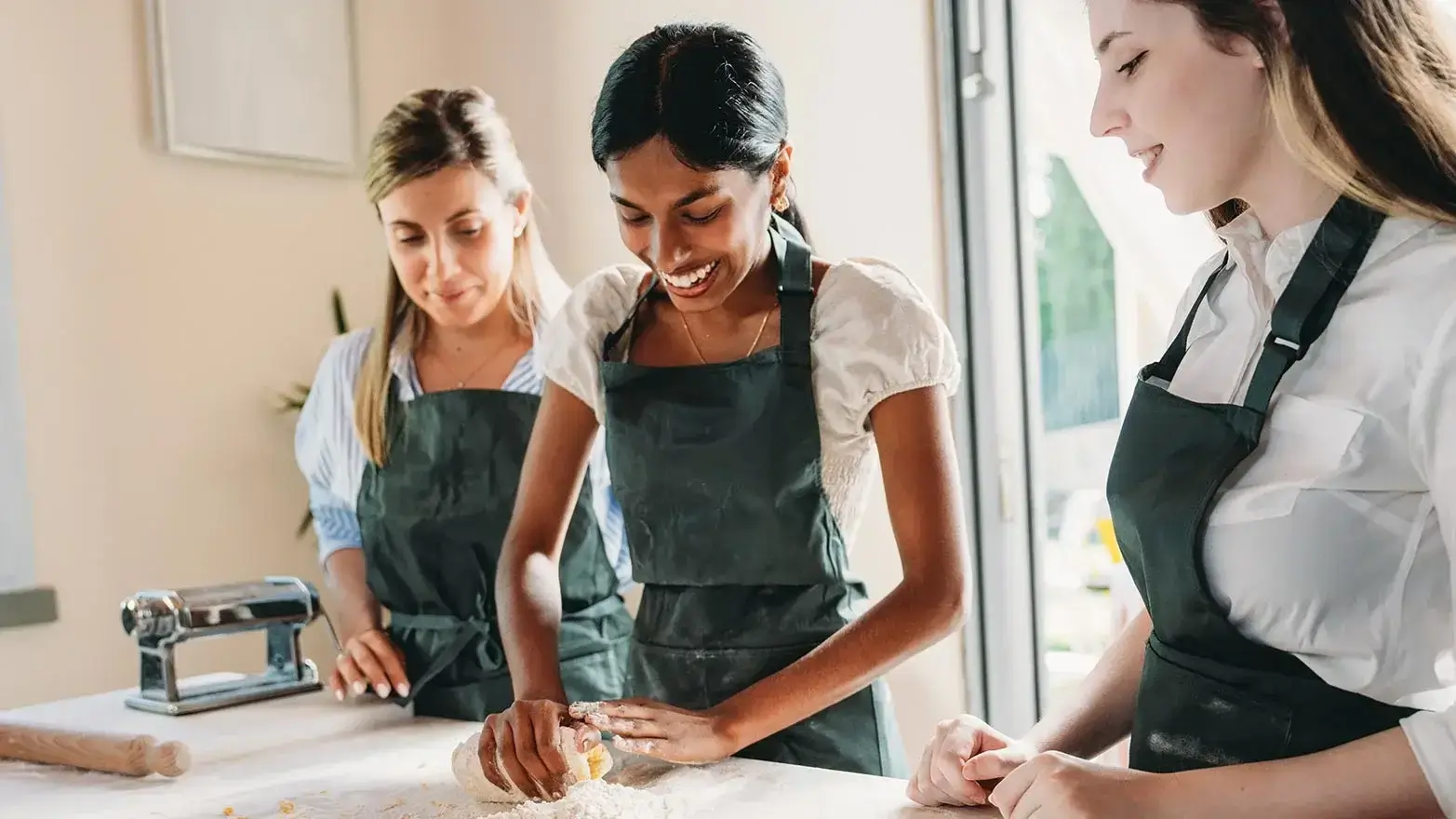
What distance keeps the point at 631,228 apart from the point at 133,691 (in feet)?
3.66

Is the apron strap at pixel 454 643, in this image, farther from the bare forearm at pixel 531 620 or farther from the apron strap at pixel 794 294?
the apron strap at pixel 794 294

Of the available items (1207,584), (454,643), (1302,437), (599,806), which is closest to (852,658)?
(599,806)

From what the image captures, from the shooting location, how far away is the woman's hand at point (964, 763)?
3.76ft

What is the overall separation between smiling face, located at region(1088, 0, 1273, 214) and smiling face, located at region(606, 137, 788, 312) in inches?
17.1

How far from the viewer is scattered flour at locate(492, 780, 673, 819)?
112 cm

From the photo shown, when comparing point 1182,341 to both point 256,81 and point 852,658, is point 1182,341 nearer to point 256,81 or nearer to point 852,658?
point 852,658

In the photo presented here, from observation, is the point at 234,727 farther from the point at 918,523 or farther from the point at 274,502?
the point at 274,502

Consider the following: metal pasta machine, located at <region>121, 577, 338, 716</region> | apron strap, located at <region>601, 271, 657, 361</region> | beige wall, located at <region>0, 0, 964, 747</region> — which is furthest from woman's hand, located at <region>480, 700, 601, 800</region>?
beige wall, located at <region>0, 0, 964, 747</region>

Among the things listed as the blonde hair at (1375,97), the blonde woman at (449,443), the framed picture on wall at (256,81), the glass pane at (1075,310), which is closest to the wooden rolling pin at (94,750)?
the blonde woman at (449,443)

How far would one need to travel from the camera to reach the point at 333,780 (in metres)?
1.41

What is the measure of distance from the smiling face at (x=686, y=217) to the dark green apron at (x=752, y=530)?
0.09 m

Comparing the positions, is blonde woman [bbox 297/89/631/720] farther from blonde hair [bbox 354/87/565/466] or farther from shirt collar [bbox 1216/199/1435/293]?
shirt collar [bbox 1216/199/1435/293]

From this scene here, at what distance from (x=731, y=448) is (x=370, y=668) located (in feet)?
2.17

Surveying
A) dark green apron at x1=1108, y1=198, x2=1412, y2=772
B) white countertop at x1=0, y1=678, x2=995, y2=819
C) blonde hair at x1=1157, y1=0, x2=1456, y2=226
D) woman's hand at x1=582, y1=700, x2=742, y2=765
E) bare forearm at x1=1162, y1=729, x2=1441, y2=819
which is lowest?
white countertop at x1=0, y1=678, x2=995, y2=819
